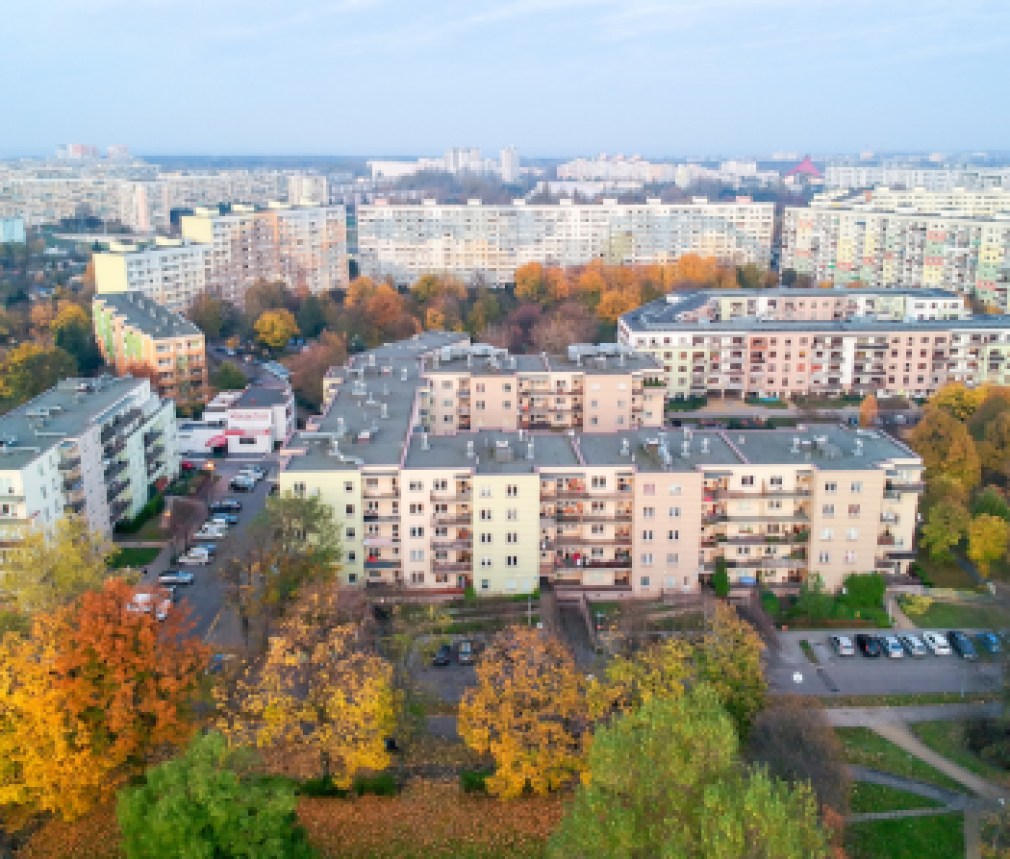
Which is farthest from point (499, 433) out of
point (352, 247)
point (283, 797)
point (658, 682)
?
point (352, 247)

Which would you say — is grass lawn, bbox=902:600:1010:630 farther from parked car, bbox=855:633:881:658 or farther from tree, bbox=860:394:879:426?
tree, bbox=860:394:879:426

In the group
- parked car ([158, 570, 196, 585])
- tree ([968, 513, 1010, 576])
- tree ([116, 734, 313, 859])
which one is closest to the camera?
tree ([116, 734, 313, 859])

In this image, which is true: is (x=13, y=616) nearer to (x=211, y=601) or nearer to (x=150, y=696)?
(x=150, y=696)

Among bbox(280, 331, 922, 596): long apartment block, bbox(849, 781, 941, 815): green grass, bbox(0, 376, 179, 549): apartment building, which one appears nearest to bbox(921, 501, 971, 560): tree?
bbox(280, 331, 922, 596): long apartment block

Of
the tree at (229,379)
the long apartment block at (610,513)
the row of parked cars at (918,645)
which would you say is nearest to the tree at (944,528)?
the long apartment block at (610,513)

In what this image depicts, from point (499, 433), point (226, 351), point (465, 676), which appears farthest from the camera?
point (226, 351)

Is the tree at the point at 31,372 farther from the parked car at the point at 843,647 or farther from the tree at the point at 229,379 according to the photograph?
the parked car at the point at 843,647

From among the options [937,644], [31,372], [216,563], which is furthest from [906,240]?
[31,372]
